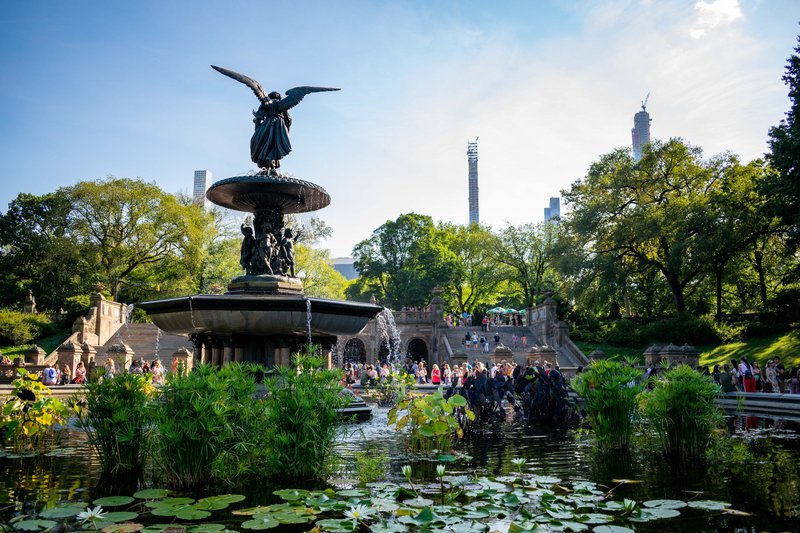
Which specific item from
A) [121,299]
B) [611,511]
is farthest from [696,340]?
[121,299]

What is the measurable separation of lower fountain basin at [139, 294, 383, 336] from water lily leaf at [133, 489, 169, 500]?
508 centimetres

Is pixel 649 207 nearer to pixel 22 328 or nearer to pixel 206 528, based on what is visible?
pixel 206 528

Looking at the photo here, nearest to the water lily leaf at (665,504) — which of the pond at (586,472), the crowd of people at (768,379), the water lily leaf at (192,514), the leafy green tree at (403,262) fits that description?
the pond at (586,472)

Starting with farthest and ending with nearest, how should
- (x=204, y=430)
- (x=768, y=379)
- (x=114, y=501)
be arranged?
1. (x=768, y=379)
2. (x=204, y=430)
3. (x=114, y=501)

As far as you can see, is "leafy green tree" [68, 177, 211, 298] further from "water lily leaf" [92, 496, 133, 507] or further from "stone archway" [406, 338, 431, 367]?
"water lily leaf" [92, 496, 133, 507]

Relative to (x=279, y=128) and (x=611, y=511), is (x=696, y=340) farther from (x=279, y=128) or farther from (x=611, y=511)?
(x=611, y=511)

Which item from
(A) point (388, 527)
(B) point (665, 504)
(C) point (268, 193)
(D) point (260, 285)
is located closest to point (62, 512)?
(A) point (388, 527)

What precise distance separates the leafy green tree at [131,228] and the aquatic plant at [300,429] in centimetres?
3918

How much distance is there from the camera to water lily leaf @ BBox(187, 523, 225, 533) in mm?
3650

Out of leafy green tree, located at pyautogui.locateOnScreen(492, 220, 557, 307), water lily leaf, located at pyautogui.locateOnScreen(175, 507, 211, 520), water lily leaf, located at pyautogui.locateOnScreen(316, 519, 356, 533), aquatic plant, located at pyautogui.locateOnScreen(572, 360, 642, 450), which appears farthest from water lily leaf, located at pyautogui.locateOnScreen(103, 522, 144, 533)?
leafy green tree, located at pyautogui.locateOnScreen(492, 220, 557, 307)

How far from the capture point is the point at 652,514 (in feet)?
13.1

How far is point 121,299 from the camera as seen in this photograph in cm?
4394

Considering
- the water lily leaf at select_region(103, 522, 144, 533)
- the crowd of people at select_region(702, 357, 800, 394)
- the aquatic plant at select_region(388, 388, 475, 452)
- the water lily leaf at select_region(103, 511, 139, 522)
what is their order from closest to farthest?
the water lily leaf at select_region(103, 522, 144, 533) → the water lily leaf at select_region(103, 511, 139, 522) → the aquatic plant at select_region(388, 388, 475, 452) → the crowd of people at select_region(702, 357, 800, 394)

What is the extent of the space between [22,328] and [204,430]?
125ft
